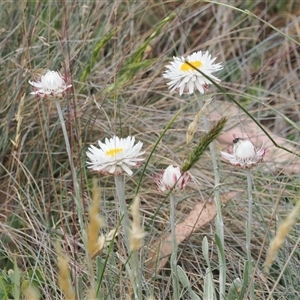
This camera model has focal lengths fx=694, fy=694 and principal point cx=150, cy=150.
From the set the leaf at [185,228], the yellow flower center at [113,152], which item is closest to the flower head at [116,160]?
the yellow flower center at [113,152]

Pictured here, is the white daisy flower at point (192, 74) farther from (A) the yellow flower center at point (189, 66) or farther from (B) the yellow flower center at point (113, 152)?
(B) the yellow flower center at point (113, 152)

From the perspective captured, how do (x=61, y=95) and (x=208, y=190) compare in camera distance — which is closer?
(x=61, y=95)

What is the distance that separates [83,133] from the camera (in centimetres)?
199

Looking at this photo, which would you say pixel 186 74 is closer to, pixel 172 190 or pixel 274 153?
pixel 172 190

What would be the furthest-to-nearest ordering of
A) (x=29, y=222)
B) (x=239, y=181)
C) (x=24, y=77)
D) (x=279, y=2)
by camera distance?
1. (x=279, y=2)
2. (x=24, y=77)
3. (x=239, y=181)
4. (x=29, y=222)

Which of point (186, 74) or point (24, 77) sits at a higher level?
point (24, 77)

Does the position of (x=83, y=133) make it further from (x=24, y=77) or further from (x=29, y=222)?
(x=29, y=222)

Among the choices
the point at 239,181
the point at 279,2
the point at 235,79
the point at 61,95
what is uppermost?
the point at 279,2

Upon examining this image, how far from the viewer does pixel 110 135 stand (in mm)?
1862

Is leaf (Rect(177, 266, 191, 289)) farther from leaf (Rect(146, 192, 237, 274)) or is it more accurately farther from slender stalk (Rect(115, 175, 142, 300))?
leaf (Rect(146, 192, 237, 274))

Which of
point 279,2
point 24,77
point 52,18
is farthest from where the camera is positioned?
point 279,2

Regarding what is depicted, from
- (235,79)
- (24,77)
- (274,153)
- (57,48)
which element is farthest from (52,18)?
(274,153)

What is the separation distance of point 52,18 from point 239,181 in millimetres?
930

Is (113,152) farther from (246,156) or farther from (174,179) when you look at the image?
(246,156)
